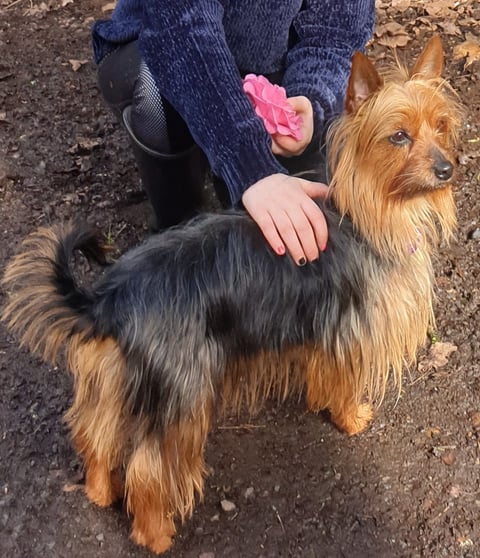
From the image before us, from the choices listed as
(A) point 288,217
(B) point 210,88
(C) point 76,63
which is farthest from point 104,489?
(C) point 76,63

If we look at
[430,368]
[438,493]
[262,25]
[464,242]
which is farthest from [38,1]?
[438,493]

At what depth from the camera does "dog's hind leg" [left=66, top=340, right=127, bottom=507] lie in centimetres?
205

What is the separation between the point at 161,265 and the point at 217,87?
0.54 m

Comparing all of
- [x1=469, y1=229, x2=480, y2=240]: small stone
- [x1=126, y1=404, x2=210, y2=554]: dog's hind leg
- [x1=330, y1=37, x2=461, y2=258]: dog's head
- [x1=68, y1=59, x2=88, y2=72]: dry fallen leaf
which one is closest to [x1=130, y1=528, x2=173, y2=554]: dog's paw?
[x1=126, y1=404, x2=210, y2=554]: dog's hind leg

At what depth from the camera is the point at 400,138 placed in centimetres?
197

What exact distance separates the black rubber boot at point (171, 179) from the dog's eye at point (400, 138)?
1.07 metres

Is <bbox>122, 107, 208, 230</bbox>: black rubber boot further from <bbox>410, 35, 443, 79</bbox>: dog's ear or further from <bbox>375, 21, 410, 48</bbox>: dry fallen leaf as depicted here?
<bbox>375, 21, 410, 48</bbox>: dry fallen leaf

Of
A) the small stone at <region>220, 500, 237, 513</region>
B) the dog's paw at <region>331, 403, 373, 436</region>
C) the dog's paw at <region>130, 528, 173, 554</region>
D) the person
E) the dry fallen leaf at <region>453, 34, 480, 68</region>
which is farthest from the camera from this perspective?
the dry fallen leaf at <region>453, 34, 480, 68</region>

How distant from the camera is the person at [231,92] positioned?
2146mm

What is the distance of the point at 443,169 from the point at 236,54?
1153mm

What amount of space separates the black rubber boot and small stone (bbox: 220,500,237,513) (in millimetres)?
1151

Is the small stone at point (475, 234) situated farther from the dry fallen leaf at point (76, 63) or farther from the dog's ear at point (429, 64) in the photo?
the dry fallen leaf at point (76, 63)

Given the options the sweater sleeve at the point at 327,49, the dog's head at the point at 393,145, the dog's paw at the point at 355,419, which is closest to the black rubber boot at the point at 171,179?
the sweater sleeve at the point at 327,49

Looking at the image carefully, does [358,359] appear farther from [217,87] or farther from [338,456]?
[217,87]
